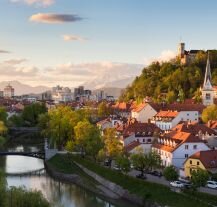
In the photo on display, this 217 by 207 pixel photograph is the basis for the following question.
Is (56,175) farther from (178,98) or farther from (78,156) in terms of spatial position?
(178,98)

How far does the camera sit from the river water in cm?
4366

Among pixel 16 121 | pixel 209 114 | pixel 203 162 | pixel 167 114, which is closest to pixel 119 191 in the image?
pixel 203 162

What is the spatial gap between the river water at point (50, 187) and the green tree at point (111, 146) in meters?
4.75

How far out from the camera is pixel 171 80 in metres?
105

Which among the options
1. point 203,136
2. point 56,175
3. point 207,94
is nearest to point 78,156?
point 56,175

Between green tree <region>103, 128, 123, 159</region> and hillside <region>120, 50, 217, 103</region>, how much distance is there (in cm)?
4290

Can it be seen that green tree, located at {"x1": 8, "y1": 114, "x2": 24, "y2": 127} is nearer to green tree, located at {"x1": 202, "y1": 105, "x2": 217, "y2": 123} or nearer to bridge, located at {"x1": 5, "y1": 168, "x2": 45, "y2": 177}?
green tree, located at {"x1": 202, "y1": 105, "x2": 217, "y2": 123}

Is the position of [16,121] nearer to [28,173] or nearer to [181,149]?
[28,173]

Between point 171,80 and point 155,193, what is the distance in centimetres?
6640

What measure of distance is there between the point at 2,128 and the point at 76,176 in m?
33.5

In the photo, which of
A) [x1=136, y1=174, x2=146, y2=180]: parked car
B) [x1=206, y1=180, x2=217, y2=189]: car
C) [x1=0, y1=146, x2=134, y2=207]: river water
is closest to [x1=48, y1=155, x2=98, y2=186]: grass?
[x1=0, y1=146, x2=134, y2=207]: river water

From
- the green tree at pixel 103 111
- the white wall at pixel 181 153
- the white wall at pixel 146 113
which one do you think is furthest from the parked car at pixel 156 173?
the green tree at pixel 103 111

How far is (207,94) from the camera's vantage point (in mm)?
91062

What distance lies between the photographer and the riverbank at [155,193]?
121ft
